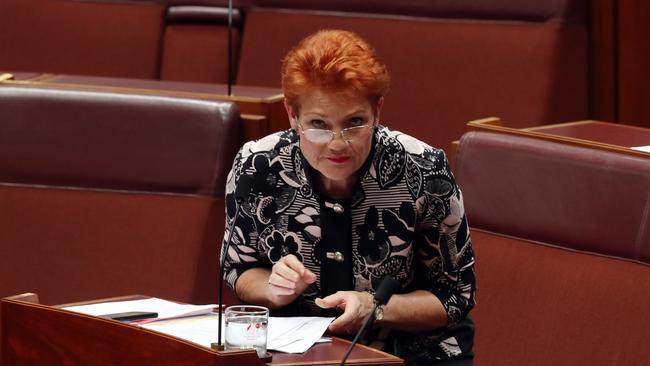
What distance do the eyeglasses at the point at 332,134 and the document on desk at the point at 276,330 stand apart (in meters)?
0.12

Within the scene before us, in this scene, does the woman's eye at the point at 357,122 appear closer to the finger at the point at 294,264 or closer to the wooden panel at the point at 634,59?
the finger at the point at 294,264

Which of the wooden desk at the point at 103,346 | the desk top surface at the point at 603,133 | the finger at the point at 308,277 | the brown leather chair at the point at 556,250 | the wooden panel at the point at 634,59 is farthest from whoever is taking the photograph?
the wooden panel at the point at 634,59

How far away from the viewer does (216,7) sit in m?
1.70

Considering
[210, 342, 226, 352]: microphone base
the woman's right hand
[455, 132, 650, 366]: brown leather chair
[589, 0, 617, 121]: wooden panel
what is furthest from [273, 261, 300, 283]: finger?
[589, 0, 617, 121]: wooden panel

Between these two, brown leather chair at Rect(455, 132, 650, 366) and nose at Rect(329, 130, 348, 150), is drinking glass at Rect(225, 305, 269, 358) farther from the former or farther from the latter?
brown leather chair at Rect(455, 132, 650, 366)

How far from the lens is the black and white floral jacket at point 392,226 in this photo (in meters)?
0.88

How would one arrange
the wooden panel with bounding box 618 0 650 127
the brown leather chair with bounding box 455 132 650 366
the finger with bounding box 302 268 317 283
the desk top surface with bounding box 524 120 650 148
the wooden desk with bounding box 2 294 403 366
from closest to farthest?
the wooden desk with bounding box 2 294 403 366
the finger with bounding box 302 268 317 283
the brown leather chair with bounding box 455 132 650 366
the desk top surface with bounding box 524 120 650 148
the wooden panel with bounding box 618 0 650 127

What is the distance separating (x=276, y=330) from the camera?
0.79 metres

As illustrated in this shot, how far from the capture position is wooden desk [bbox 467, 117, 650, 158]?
105 centimetres

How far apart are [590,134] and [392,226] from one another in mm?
336

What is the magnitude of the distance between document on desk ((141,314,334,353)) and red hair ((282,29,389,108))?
0.16 meters

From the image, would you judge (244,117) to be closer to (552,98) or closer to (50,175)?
(50,175)

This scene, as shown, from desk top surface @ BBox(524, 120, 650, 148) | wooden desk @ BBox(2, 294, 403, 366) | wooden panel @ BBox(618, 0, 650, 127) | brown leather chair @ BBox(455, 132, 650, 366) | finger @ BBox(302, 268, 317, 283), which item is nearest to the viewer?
wooden desk @ BBox(2, 294, 403, 366)

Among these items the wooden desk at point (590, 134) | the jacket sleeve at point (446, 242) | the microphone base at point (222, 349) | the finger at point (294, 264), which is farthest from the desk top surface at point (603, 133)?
the microphone base at point (222, 349)
